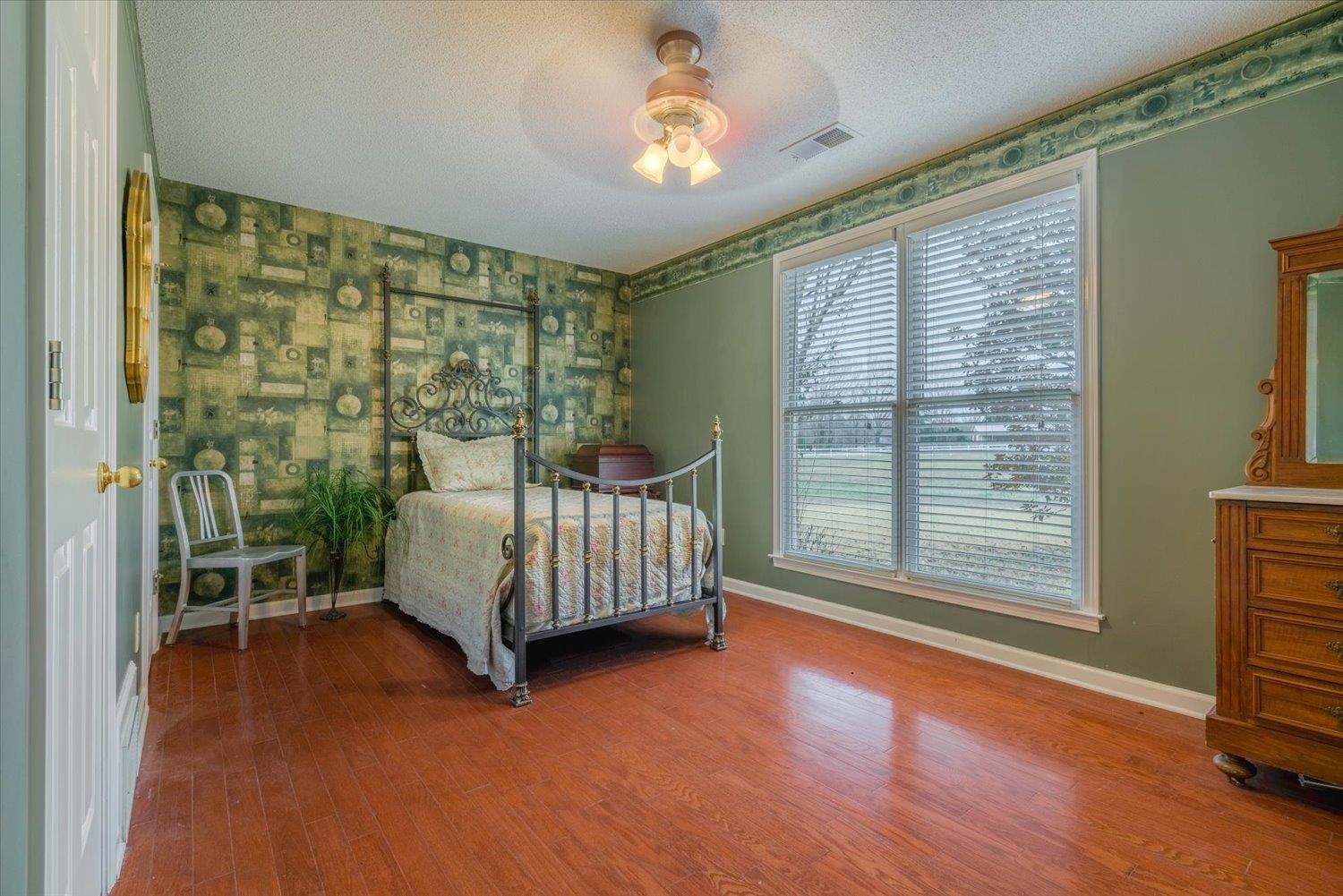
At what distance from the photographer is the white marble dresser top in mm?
1705

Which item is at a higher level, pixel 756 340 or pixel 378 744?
pixel 756 340

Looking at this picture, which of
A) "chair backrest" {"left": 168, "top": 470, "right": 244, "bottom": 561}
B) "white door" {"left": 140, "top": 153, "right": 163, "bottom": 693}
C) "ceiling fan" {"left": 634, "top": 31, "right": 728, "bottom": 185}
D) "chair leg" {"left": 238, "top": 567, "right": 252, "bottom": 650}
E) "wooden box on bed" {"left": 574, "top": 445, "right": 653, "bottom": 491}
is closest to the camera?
"ceiling fan" {"left": 634, "top": 31, "right": 728, "bottom": 185}

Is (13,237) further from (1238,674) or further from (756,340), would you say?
(756,340)

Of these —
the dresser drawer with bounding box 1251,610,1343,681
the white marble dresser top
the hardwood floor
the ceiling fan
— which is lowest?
the hardwood floor

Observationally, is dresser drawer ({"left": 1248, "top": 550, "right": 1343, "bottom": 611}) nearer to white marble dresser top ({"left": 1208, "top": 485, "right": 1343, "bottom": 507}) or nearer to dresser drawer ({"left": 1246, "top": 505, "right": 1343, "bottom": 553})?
dresser drawer ({"left": 1246, "top": 505, "right": 1343, "bottom": 553})

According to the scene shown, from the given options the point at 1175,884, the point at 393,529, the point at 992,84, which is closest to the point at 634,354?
the point at 393,529

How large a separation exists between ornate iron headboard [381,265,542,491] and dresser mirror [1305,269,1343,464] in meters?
3.76

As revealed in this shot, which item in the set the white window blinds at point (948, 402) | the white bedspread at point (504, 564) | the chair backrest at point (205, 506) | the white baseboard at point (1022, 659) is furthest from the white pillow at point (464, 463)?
the white baseboard at point (1022, 659)

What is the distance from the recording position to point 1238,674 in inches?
74.0

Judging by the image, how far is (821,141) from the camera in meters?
2.93

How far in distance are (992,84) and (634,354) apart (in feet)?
11.0

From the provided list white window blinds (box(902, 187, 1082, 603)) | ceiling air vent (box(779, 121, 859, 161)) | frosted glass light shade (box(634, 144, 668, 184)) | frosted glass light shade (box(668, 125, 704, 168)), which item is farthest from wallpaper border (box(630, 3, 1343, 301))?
frosted glass light shade (box(634, 144, 668, 184))

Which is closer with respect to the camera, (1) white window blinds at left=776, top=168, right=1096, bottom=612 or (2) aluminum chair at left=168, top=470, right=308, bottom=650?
(1) white window blinds at left=776, top=168, right=1096, bottom=612

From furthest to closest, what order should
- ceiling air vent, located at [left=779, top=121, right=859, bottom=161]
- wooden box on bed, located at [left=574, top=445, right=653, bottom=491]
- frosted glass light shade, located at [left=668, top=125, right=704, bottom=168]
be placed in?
1. wooden box on bed, located at [left=574, top=445, right=653, bottom=491]
2. ceiling air vent, located at [left=779, top=121, right=859, bottom=161]
3. frosted glass light shade, located at [left=668, top=125, right=704, bottom=168]
